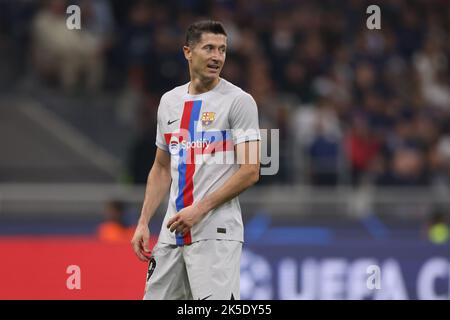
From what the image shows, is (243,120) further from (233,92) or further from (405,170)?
(405,170)

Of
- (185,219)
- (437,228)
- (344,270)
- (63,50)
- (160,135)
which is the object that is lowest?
(344,270)

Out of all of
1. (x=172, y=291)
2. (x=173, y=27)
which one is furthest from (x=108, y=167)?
(x=172, y=291)

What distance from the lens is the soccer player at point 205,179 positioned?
5844 mm

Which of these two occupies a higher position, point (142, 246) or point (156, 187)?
point (156, 187)

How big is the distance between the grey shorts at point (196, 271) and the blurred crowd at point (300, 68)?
7.46m

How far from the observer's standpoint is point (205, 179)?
234 inches

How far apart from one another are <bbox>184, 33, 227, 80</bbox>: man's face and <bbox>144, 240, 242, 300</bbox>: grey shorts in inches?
34.8

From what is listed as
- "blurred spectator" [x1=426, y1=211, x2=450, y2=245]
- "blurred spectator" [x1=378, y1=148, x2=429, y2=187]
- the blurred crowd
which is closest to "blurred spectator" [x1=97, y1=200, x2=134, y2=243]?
A: the blurred crowd

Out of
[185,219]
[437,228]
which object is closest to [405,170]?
[437,228]

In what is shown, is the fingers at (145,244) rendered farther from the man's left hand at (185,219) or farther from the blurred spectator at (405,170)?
the blurred spectator at (405,170)

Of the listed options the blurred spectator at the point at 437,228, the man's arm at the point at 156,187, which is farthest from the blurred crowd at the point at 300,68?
the man's arm at the point at 156,187

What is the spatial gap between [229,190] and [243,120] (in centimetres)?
37

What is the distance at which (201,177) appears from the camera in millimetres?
5957

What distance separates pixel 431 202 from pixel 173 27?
438 cm
